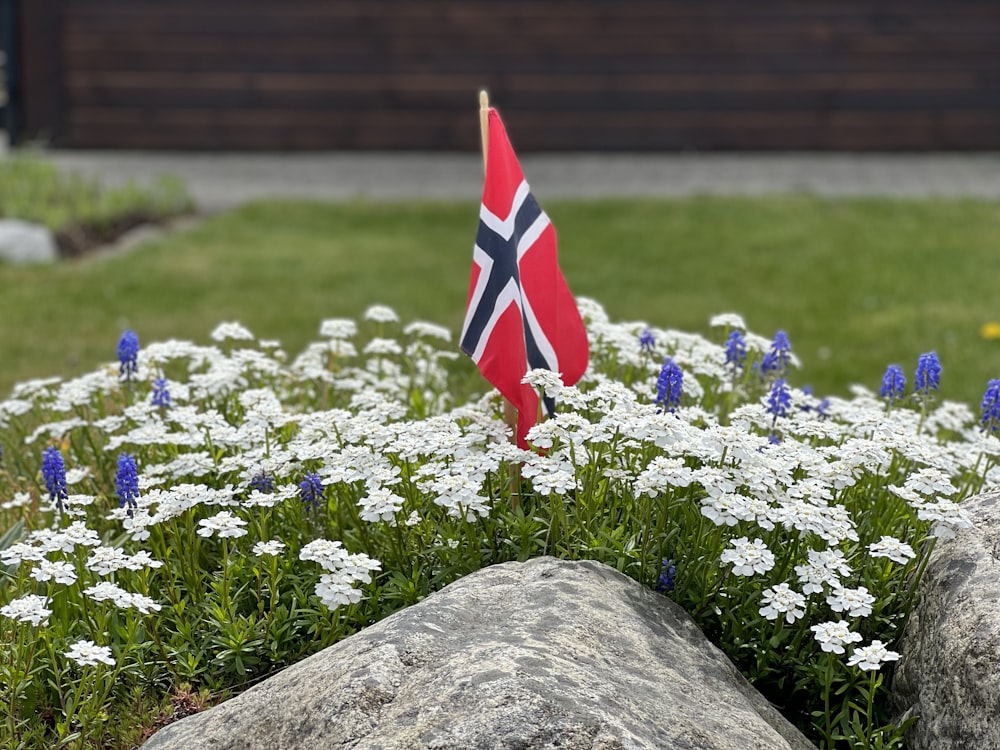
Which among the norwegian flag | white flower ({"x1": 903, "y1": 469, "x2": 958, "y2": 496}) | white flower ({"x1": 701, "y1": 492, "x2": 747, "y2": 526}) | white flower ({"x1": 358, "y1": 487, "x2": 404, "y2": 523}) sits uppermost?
the norwegian flag

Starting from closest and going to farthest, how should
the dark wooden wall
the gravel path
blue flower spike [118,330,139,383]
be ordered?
blue flower spike [118,330,139,383], the gravel path, the dark wooden wall

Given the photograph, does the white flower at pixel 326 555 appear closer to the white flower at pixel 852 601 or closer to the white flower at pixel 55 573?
the white flower at pixel 55 573

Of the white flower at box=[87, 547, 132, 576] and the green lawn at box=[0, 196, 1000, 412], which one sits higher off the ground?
the white flower at box=[87, 547, 132, 576]

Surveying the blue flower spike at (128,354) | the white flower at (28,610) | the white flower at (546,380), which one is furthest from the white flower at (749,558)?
the blue flower spike at (128,354)

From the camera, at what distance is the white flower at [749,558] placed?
9.14 ft

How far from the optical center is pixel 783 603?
111 inches

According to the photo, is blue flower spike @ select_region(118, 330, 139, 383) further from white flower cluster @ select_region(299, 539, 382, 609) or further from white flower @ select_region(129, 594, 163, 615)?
white flower cluster @ select_region(299, 539, 382, 609)

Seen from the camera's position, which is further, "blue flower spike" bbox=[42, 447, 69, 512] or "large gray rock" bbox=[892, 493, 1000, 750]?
"blue flower spike" bbox=[42, 447, 69, 512]

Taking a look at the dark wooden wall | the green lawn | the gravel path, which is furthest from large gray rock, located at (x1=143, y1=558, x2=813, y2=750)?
the dark wooden wall

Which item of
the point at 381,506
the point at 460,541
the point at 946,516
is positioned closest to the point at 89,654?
the point at 381,506

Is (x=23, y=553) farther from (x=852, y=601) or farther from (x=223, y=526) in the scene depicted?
(x=852, y=601)

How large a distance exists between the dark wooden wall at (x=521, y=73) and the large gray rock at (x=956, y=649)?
11280 millimetres

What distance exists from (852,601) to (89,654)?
1644 mm

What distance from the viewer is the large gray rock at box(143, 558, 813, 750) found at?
229 cm
